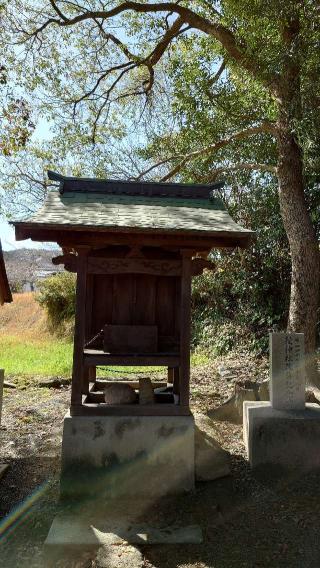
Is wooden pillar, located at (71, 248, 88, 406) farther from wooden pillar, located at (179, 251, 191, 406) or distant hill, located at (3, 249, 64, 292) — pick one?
distant hill, located at (3, 249, 64, 292)

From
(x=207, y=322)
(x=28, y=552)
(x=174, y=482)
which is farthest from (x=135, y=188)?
(x=207, y=322)

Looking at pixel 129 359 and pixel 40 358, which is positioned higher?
pixel 129 359

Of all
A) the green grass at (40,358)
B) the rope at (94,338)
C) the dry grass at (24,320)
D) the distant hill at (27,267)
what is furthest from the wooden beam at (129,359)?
the distant hill at (27,267)

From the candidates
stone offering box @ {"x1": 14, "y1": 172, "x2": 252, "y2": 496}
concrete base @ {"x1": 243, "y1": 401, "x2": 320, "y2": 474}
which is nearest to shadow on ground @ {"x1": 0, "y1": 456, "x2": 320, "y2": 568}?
concrete base @ {"x1": 243, "y1": 401, "x2": 320, "y2": 474}

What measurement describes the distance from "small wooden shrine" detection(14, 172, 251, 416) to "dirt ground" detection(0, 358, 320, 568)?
105 centimetres

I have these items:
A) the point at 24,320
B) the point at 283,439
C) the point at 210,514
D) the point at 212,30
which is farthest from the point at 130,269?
the point at 24,320

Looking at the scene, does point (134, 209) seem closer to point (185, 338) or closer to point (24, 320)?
point (185, 338)

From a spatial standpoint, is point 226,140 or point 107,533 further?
point 226,140

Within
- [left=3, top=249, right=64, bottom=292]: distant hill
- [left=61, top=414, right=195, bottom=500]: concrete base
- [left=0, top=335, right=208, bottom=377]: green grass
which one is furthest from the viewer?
[left=3, top=249, right=64, bottom=292]: distant hill

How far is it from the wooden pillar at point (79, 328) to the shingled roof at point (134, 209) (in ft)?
1.66

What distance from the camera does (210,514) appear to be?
450 centimetres

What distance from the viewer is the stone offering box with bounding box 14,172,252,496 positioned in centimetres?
474

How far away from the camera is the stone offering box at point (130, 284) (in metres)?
4.74

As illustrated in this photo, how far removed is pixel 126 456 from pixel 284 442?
6.70ft
